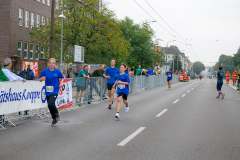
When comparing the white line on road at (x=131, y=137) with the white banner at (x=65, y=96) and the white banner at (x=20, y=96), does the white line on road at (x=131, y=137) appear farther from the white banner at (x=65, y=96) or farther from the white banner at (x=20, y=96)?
the white banner at (x=65, y=96)

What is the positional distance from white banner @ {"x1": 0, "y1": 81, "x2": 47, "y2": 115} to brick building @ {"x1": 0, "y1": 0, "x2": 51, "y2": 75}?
22726mm

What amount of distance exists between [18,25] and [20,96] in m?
30.1

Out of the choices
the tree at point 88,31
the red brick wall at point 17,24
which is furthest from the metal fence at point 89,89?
the red brick wall at point 17,24

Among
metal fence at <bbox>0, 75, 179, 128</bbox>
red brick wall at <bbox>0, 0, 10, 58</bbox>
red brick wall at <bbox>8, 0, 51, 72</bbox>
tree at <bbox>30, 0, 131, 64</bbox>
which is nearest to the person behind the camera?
metal fence at <bbox>0, 75, 179, 128</bbox>

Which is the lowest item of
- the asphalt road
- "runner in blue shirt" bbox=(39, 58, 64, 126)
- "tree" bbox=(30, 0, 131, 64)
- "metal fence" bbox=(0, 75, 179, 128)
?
the asphalt road

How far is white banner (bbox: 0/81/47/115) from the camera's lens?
8.89 m

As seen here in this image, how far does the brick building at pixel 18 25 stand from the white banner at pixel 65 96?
20758mm

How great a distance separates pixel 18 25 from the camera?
124ft

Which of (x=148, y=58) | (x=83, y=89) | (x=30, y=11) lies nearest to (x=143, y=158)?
(x=83, y=89)

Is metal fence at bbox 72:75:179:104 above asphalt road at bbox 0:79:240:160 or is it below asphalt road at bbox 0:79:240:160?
above

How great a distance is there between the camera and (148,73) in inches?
1293

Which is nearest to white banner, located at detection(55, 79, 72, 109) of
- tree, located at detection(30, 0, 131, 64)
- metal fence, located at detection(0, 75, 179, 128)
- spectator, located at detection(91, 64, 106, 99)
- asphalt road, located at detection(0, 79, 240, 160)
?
metal fence, located at detection(0, 75, 179, 128)

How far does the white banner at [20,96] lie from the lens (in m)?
8.89

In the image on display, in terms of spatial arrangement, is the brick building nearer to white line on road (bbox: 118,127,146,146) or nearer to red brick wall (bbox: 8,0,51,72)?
red brick wall (bbox: 8,0,51,72)
